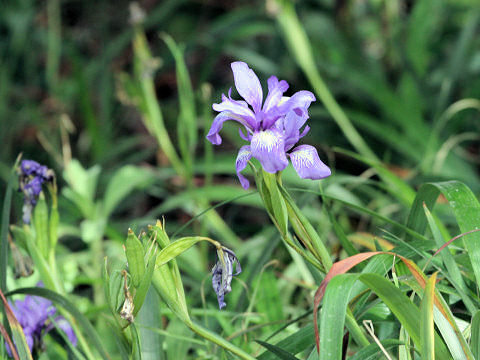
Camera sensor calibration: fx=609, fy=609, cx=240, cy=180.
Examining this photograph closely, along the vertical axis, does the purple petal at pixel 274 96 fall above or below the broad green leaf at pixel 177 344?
above

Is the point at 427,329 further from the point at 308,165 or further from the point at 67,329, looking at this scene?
the point at 67,329

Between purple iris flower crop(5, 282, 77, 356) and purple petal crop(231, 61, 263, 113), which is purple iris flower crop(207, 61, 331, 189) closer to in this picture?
purple petal crop(231, 61, 263, 113)

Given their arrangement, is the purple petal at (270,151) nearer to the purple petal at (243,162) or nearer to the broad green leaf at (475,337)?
the purple petal at (243,162)

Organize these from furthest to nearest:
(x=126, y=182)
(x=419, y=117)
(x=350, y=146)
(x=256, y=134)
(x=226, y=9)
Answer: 1. (x=226, y=9)
2. (x=350, y=146)
3. (x=419, y=117)
4. (x=126, y=182)
5. (x=256, y=134)

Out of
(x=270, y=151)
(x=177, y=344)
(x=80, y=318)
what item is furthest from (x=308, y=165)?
(x=177, y=344)

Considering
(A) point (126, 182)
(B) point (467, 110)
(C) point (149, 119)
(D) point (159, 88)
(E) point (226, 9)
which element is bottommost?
(B) point (467, 110)

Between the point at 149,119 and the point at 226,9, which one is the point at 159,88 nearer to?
the point at 226,9

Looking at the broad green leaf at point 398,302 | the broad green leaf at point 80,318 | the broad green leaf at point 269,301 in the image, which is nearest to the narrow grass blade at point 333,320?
the broad green leaf at point 398,302

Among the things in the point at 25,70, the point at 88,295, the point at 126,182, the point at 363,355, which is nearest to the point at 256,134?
the point at 363,355
